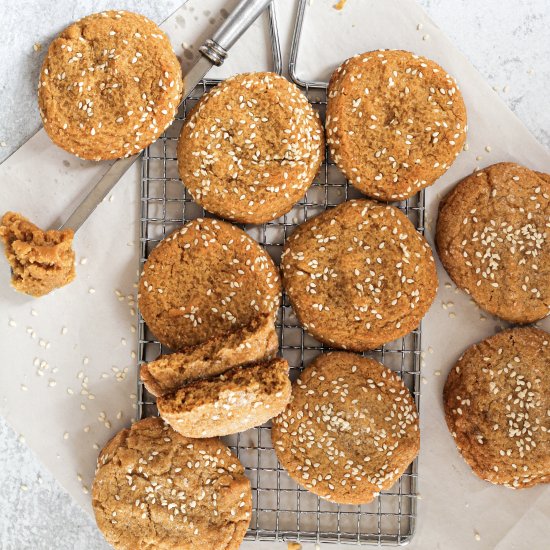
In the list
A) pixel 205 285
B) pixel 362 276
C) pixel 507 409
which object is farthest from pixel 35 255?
pixel 507 409

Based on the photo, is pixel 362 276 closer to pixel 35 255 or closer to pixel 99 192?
pixel 99 192

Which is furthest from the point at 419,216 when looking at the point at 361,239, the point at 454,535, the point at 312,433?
the point at 454,535

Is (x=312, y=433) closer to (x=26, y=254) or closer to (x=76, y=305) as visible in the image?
(x=76, y=305)

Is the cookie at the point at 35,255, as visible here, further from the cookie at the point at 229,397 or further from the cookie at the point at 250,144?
the cookie at the point at 229,397

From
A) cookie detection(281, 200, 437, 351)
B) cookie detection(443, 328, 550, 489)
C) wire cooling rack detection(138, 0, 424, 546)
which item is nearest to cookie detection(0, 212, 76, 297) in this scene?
wire cooling rack detection(138, 0, 424, 546)

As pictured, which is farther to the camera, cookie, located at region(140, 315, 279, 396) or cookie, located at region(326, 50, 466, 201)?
cookie, located at region(326, 50, 466, 201)

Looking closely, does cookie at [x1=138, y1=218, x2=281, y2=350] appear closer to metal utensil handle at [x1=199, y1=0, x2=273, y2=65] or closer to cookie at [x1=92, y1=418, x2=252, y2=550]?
cookie at [x1=92, y1=418, x2=252, y2=550]

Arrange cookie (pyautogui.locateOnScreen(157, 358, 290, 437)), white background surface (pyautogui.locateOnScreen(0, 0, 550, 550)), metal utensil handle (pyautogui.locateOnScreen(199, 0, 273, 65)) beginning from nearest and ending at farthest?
cookie (pyautogui.locateOnScreen(157, 358, 290, 437)), metal utensil handle (pyautogui.locateOnScreen(199, 0, 273, 65)), white background surface (pyautogui.locateOnScreen(0, 0, 550, 550))
